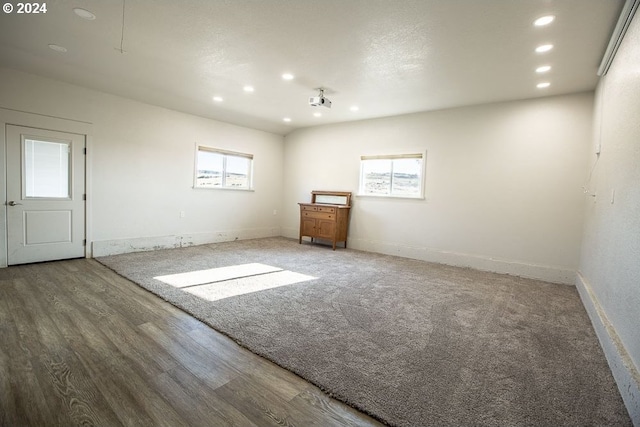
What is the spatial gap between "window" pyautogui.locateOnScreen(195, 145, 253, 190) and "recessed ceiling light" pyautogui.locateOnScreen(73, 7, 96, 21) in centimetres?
346

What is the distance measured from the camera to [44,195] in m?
4.38

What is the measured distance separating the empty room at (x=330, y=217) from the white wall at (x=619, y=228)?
0.03 m

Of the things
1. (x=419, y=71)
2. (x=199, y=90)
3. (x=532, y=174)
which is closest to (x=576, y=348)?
(x=532, y=174)

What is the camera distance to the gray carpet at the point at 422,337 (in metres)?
1.66

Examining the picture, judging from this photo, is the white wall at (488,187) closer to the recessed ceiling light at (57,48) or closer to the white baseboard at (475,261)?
the white baseboard at (475,261)

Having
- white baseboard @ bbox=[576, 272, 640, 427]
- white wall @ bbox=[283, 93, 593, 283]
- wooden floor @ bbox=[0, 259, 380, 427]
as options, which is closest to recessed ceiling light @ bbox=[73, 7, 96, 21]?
wooden floor @ bbox=[0, 259, 380, 427]

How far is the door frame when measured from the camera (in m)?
4.00

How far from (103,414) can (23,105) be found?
15.7ft

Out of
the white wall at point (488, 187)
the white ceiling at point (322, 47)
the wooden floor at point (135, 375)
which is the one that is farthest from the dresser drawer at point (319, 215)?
the wooden floor at point (135, 375)

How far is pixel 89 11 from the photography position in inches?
104

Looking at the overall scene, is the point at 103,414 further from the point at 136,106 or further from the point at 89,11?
the point at 136,106

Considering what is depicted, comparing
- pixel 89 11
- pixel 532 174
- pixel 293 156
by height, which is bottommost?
pixel 532 174

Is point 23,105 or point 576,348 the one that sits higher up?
point 23,105

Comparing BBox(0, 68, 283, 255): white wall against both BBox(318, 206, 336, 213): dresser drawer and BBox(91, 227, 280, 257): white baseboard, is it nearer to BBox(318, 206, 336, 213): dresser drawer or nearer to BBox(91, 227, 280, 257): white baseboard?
BBox(91, 227, 280, 257): white baseboard
